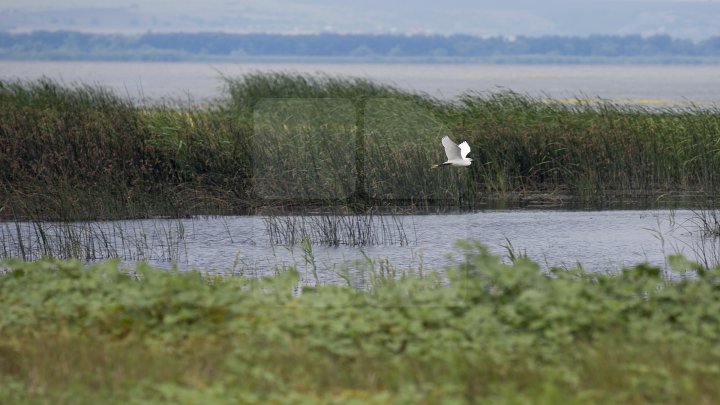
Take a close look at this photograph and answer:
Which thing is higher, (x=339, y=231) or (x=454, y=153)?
(x=454, y=153)

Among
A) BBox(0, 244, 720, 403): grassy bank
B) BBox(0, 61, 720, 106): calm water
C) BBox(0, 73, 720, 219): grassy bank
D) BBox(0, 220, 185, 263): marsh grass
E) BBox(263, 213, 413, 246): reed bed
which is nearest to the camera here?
BBox(0, 244, 720, 403): grassy bank

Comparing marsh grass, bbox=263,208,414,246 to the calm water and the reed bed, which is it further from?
the calm water

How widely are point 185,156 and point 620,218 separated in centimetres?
614

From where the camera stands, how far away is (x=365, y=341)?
A: 6012 millimetres

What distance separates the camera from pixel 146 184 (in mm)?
14930

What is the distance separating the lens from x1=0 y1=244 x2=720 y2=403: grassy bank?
5152 mm

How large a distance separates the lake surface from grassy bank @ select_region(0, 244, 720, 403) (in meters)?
3.76

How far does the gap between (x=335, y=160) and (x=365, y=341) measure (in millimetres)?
9147

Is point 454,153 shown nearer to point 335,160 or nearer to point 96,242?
point 335,160

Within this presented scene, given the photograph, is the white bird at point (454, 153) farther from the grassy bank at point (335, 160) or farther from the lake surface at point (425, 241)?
the grassy bank at point (335, 160)

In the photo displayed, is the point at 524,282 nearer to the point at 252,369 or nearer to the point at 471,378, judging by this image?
the point at 471,378

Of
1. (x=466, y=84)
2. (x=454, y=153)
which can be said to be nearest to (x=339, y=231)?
(x=454, y=153)

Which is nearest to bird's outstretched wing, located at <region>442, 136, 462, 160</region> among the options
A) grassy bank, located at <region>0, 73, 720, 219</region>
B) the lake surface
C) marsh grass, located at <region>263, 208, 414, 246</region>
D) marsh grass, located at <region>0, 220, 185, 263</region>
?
the lake surface

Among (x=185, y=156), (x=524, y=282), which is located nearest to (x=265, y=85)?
(x=185, y=156)
